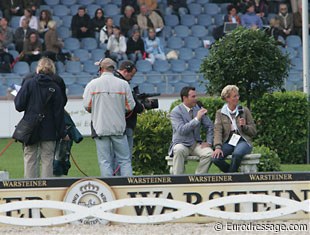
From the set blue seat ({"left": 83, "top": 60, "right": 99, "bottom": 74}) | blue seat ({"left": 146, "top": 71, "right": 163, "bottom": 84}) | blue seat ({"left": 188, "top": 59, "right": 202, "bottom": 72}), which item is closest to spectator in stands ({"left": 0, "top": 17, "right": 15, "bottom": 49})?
blue seat ({"left": 83, "top": 60, "right": 99, "bottom": 74})

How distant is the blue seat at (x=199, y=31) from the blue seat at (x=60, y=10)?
3.23 metres

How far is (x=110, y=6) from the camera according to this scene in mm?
26469

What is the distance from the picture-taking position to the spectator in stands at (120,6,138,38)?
2519 centimetres

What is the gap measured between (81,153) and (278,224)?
8833 millimetres

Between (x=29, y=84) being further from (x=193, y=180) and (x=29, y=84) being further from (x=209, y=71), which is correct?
(x=209, y=71)

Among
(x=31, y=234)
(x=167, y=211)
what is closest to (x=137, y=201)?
(x=167, y=211)

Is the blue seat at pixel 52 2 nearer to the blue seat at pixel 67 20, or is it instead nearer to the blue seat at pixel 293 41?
the blue seat at pixel 67 20

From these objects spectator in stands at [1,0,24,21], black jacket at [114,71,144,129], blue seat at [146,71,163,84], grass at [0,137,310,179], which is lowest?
grass at [0,137,310,179]

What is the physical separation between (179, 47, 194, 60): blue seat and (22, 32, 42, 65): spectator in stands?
3662mm

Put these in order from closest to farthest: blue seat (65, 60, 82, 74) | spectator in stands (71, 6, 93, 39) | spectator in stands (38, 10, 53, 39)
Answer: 1. blue seat (65, 60, 82, 74)
2. spectator in stands (38, 10, 53, 39)
3. spectator in stands (71, 6, 93, 39)

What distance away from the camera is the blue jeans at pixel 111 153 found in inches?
483

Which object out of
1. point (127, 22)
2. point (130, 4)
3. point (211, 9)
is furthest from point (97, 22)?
point (211, 9)

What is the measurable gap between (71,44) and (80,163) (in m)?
8.43

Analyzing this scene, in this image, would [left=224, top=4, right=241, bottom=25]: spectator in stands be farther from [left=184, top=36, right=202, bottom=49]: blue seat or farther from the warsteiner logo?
the warsteiner logo
